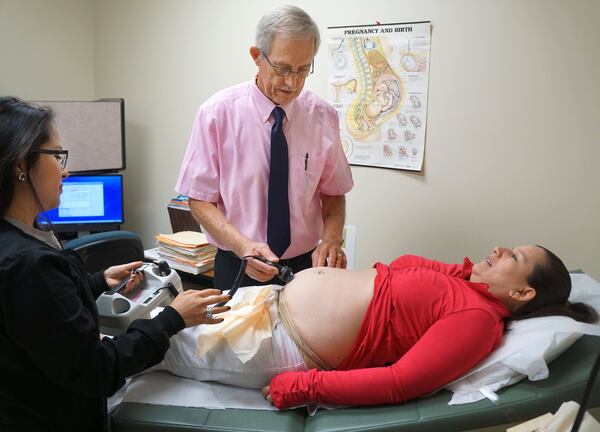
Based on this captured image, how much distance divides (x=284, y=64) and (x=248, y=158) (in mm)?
356

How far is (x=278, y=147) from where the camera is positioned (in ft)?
5.24

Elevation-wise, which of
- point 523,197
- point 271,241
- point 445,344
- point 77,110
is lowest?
point 445,344

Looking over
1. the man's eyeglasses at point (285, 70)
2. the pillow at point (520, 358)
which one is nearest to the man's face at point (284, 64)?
the man's eyeglasses at point (285, 70)

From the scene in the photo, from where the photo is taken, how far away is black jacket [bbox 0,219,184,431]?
0.89 meters

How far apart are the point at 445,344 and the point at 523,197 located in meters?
1.05

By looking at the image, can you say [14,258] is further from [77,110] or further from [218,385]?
[77,110]

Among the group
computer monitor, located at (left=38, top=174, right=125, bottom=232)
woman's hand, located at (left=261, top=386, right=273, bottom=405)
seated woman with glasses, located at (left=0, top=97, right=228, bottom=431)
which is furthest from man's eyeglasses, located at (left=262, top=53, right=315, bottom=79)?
computer monitor, located at (left=38, top=174, right=125, bottom=232)

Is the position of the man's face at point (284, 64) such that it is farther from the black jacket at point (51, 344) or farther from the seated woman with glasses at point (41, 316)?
the black jacket at point (51, 344)

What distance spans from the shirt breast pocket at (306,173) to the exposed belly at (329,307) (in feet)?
0.98

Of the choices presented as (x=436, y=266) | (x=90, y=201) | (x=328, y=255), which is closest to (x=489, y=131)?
(x=436, y=266)

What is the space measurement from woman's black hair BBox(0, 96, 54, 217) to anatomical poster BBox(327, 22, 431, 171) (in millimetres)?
1575

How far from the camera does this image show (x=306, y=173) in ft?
5.49

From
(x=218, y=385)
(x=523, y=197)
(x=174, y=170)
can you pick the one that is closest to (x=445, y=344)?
(x=218, y=385)

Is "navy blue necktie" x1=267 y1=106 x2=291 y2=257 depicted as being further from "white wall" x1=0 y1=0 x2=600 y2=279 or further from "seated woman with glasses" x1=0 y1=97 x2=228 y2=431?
"white wall" x1=0 y1=0 x2=600 y2=279
